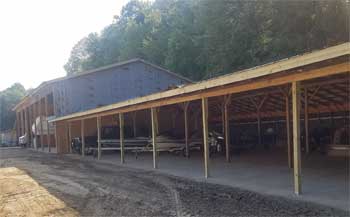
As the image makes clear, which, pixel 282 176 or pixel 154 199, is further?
pixel 282 176

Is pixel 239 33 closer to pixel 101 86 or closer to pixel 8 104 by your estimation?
pixel 101 86

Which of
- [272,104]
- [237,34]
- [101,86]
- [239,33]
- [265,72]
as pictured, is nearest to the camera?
[265,72]

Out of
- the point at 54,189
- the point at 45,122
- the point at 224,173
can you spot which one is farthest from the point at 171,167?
the point at 45,122

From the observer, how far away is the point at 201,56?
34.5m

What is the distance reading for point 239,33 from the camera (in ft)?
86.6

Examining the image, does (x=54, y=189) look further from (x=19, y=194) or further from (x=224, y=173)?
(x=224, y=173)

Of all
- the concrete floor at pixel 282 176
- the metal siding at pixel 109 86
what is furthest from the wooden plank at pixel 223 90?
the metal siding at pixel 109 86

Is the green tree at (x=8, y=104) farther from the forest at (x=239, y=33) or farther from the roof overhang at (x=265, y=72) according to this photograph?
the roof overhang at (x=265, y=72)

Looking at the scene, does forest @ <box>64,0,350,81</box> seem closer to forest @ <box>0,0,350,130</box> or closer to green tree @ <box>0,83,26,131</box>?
forest @ <box>0,0,350,130</box>

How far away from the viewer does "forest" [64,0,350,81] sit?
20844mm

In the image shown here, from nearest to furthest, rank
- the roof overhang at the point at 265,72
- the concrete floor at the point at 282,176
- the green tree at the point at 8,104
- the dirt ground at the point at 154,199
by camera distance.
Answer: the roof overhang at the point at 265,72
the dirt ground at the point at 154,199
the concrete floor at the point at 282,176
the green tree at the point at 8,104

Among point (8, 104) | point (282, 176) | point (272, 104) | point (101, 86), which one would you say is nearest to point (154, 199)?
point (282, 176)

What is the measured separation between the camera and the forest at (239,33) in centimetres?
2084

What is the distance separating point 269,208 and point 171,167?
24.6 ft
